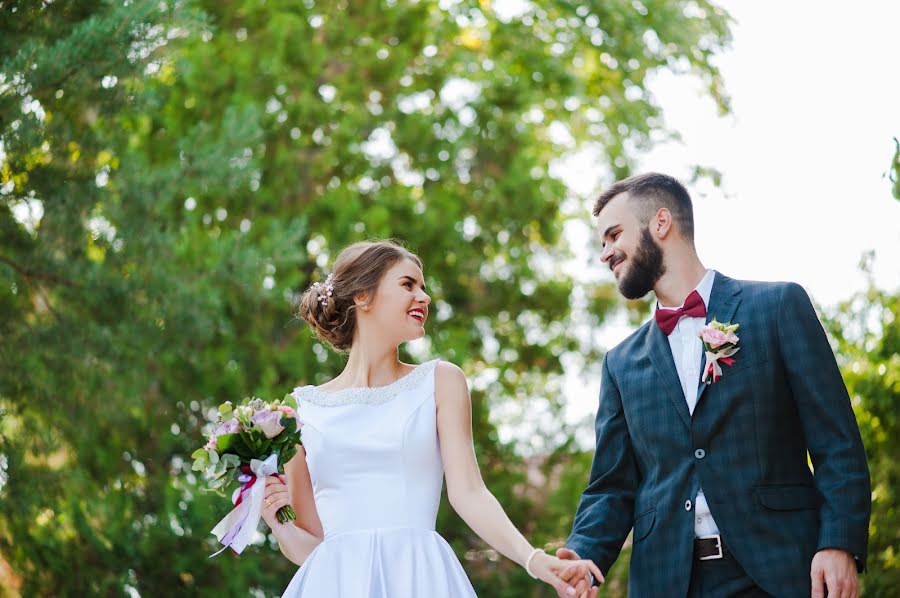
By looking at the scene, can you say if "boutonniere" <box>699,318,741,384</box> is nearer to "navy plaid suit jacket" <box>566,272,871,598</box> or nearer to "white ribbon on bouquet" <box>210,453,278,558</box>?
"navy plaid suit jacket" <box>566,272,871,598</box>

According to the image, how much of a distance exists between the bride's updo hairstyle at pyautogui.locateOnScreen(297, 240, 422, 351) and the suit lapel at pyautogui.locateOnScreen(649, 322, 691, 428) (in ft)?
2.96

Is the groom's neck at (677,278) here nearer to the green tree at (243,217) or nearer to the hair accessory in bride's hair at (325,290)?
the hair accessory in bride's hair at (325,290)

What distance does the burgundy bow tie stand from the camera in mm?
3746

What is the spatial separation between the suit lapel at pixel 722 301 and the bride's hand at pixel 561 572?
684 millimetres

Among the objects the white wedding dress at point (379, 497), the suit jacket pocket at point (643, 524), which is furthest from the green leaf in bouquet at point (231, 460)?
the suit jacket pocket at point (643, 524)

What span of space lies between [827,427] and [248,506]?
1887 mm

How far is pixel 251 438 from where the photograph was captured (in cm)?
380

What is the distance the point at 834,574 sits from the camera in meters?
3.22

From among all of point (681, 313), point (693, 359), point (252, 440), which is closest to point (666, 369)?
point (693, 359)

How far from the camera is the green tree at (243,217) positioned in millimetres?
7332

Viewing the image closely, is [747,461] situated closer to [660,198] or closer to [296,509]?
[660,198]

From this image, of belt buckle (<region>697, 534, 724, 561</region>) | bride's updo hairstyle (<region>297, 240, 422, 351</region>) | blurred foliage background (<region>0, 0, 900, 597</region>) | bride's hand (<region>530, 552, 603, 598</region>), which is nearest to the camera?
belt buckle (<region>697, 534, 724, 561</region>)

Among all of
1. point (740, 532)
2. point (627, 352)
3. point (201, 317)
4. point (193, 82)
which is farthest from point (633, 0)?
point (740, 532)


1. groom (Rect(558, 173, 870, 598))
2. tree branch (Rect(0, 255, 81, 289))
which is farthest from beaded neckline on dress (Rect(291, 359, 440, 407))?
tree branch (Rect(0, 255, 81, 289))
